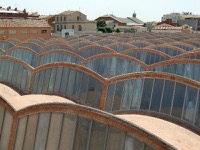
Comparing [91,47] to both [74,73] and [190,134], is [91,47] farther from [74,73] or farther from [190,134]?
[190,134]

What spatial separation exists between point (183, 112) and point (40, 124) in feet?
29.1

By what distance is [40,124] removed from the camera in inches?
615

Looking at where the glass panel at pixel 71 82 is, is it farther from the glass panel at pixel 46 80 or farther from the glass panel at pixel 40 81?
the glass panel at pixel 40 81

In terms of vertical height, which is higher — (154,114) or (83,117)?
(83,117)

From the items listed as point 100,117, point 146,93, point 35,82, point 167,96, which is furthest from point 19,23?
Result: point 100,117

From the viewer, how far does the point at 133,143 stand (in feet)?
39.8

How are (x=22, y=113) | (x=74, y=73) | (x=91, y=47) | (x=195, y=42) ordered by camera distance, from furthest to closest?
(x=195, y=42) < (x=91, y=47) < (x=74, y=73) < (x=22, y=113)

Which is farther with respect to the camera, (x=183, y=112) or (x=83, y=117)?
(x=183, y=112)

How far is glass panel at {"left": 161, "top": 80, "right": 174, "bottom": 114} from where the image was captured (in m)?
19.7

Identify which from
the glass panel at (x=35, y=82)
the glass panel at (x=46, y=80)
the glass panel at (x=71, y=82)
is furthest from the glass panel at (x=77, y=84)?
the glass panel at (x=35, y=82)

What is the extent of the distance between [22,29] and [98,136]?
225 feet

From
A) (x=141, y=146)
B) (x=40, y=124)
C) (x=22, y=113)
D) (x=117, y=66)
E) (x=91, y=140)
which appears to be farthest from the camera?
(x=117, y=66)

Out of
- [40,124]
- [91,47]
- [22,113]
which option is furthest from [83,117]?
[91,47]

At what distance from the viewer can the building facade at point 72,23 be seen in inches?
4031
